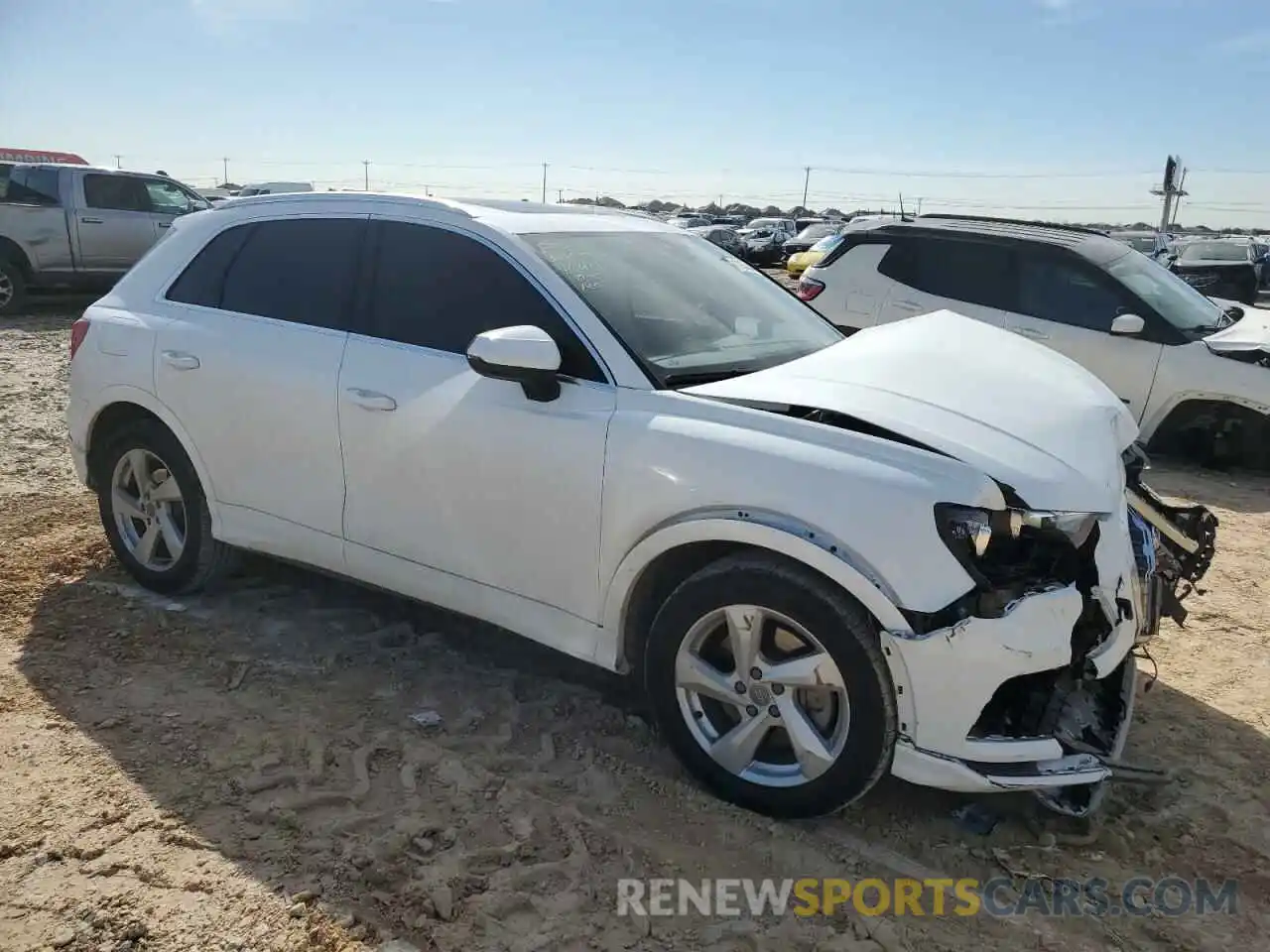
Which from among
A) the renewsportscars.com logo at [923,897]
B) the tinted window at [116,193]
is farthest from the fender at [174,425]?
the tinted window at [116,193]

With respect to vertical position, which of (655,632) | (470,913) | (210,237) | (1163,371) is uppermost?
(210,237)

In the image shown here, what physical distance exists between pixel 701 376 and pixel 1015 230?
19.0 feet

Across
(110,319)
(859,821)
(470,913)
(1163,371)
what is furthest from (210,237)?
(1163,371)

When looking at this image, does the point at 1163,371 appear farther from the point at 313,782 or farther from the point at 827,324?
the point at 313,782

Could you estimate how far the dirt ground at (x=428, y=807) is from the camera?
A: 261 cm

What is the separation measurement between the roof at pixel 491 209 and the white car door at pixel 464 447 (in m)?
0.10

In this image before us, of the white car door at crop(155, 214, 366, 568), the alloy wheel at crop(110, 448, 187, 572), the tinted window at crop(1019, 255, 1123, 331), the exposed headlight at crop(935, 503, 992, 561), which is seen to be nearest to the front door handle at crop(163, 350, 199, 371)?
the white car door at crop(155, 214, 366, 568)

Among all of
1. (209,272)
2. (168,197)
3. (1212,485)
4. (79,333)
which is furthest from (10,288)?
(1212,485)

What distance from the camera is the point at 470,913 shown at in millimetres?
2621

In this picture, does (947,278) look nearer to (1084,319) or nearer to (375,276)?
(1084,319)

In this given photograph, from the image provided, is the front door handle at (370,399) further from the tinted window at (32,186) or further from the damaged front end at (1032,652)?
the tinted window at (32,186)

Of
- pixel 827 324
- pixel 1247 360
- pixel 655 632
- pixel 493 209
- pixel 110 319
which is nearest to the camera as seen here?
pixel 655 632

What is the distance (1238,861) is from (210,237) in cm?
449

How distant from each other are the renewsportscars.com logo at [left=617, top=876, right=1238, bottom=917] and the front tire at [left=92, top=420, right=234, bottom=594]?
2.64 metres
